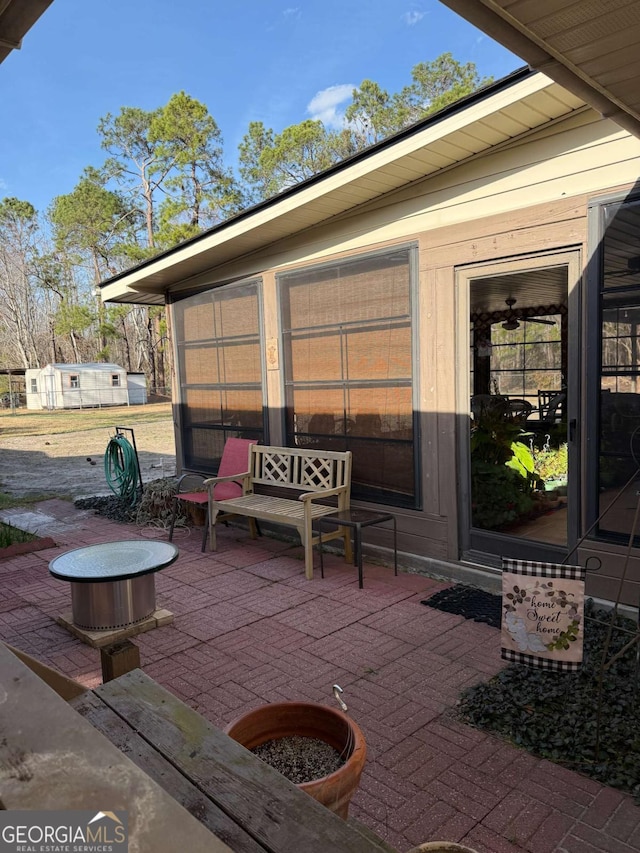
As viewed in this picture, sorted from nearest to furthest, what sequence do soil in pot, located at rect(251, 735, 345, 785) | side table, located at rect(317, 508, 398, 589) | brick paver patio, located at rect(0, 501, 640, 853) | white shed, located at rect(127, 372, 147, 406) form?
1. soil in pot, located at rect(251, 735, 345, 785)
2. brick paver patio, located at rect(0, 501, 640, 853)
3. side table, located at rect(317, 508, 398, 589)
4. white shed, located at rect(127, 372, 147, 406)

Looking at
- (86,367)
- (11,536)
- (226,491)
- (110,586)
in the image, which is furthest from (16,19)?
(86,367)

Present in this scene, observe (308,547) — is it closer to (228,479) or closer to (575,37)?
(228,479)

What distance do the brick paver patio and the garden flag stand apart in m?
0.40

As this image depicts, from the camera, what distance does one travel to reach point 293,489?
221 inches

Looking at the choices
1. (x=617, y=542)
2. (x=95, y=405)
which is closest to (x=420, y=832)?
(x=617, y=542)

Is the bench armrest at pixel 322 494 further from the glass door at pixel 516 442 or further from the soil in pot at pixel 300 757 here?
the soil in pot at pixel 300 757

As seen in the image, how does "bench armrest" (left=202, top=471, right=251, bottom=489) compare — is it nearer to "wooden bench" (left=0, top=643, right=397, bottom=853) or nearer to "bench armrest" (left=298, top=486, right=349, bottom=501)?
"bench armrest" (left=298, top=486, right=349, bottom=501)

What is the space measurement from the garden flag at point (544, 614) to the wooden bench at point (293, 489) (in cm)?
217

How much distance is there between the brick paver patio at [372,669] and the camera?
2123 millimetres

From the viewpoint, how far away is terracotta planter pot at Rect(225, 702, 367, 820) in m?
1.74

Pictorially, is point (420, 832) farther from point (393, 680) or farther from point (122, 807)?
point (122, 807)

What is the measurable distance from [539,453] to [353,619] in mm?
4249

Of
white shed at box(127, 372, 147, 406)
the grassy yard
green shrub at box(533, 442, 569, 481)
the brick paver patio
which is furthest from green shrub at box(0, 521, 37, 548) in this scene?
white shed at box(127, 372, 147, 406)

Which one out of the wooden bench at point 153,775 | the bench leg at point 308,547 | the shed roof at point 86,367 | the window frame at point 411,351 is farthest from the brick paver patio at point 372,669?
the shed roof at point 86,367
